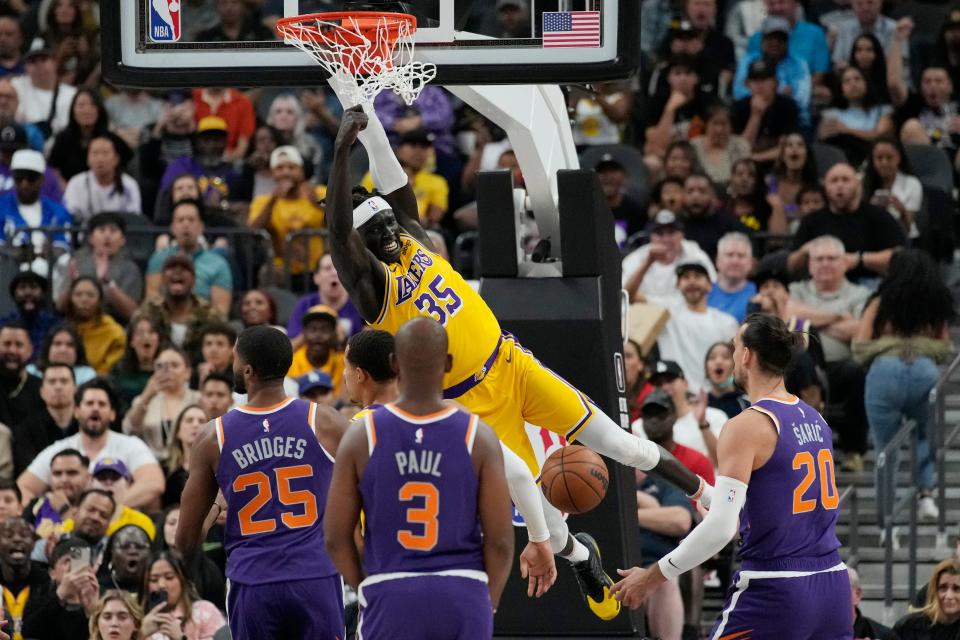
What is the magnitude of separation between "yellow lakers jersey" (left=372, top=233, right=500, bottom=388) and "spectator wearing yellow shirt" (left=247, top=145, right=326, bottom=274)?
22.1 ft

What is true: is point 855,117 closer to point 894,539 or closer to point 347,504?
point 894,539

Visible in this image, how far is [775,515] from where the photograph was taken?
24.0ft

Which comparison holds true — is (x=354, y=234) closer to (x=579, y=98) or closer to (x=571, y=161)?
(x=571, y=161)

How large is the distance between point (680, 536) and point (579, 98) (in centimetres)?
717

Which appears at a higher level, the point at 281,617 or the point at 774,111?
the point at 774,111

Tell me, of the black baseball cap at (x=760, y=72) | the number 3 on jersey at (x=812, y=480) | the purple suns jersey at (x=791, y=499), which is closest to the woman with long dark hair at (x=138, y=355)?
the black baseball cap at (x=760, y=72)

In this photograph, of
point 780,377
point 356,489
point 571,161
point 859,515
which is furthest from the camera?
point 859,515

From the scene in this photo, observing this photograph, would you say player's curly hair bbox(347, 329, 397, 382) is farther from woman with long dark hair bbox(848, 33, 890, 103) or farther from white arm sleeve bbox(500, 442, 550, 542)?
woman with long dark hair bbox(848, 33, 890, 103)

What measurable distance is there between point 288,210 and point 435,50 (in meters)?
7.03

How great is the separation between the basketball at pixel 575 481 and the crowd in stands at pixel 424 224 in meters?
2.50

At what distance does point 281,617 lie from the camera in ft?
24.7

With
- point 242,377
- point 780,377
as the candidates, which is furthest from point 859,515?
point 242,377

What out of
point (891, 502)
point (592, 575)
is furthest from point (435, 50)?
point (891, 502)

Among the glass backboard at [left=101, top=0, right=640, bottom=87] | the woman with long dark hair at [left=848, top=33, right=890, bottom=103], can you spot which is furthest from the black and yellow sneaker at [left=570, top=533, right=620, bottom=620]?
the woman with long dark hair at [left=848, top=33, right=890, bottom=103]
